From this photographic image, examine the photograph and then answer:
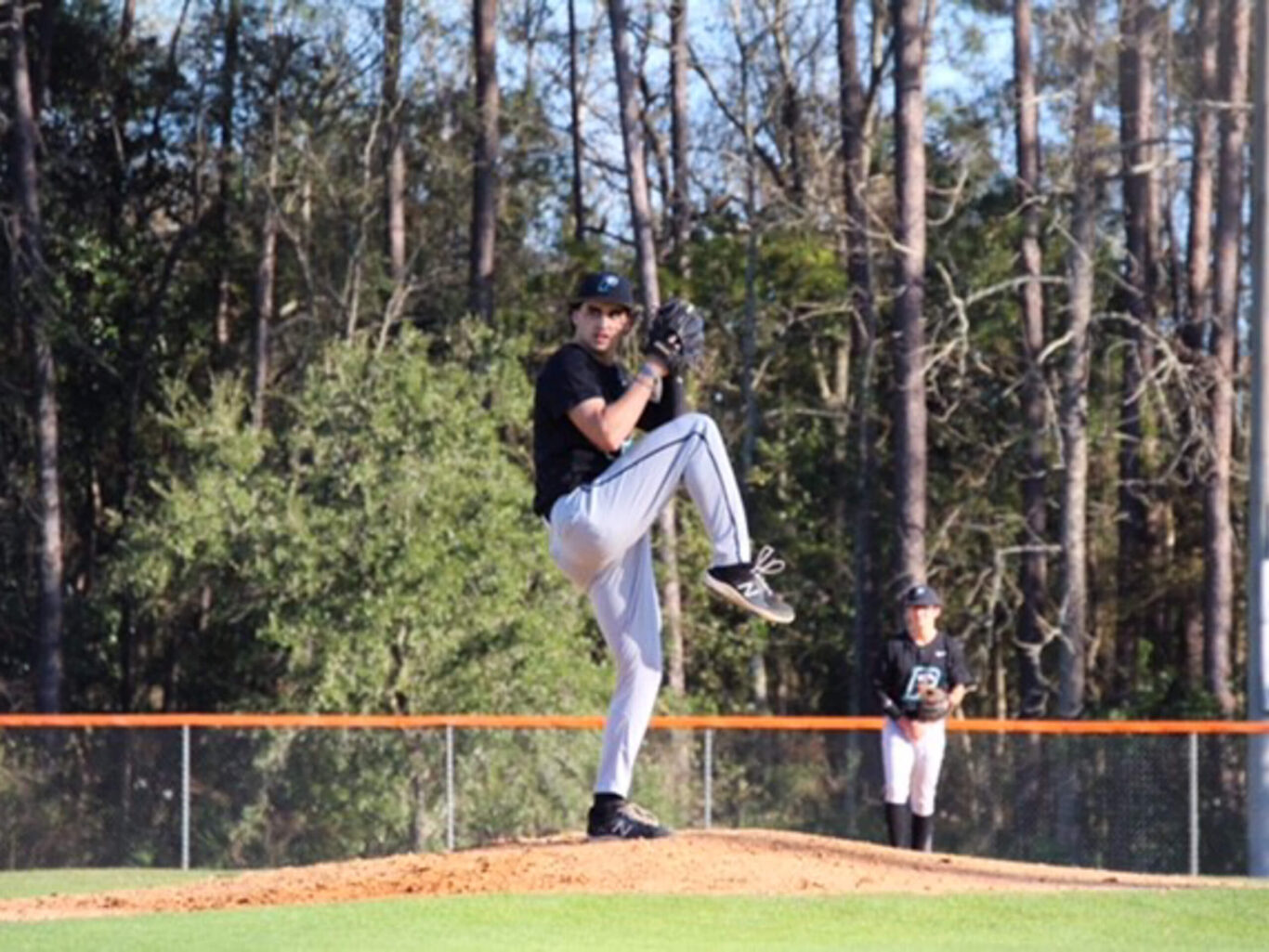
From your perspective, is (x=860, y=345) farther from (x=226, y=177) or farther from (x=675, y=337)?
(x=675, y=337)

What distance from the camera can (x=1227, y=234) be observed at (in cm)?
3559

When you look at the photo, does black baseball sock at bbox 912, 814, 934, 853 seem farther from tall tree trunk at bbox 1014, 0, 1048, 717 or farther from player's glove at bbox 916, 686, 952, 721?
tall tree trunk at bbox 1014, 0, 1048, 717

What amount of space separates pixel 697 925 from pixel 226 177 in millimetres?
30298

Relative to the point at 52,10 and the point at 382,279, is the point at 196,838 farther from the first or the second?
the point at 52,10

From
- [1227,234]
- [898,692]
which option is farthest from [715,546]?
[1227,234]

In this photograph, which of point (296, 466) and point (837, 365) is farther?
point (837, 365)

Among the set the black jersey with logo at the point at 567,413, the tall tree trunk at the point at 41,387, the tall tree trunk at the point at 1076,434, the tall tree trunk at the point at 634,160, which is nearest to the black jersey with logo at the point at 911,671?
the black jersey with logo at the point at 567,413

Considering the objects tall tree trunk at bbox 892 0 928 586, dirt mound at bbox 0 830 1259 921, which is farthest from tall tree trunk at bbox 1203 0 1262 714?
dirt mound at bbox 0 830 1259 921

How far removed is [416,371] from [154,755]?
31.8 ft

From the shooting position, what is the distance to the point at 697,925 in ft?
33.3

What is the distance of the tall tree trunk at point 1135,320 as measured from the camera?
37219mm

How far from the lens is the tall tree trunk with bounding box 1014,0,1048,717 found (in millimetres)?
37031

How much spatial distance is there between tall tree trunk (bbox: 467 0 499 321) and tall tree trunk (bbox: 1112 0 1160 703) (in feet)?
29.5

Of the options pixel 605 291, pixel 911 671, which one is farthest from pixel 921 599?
pixel 605 291
